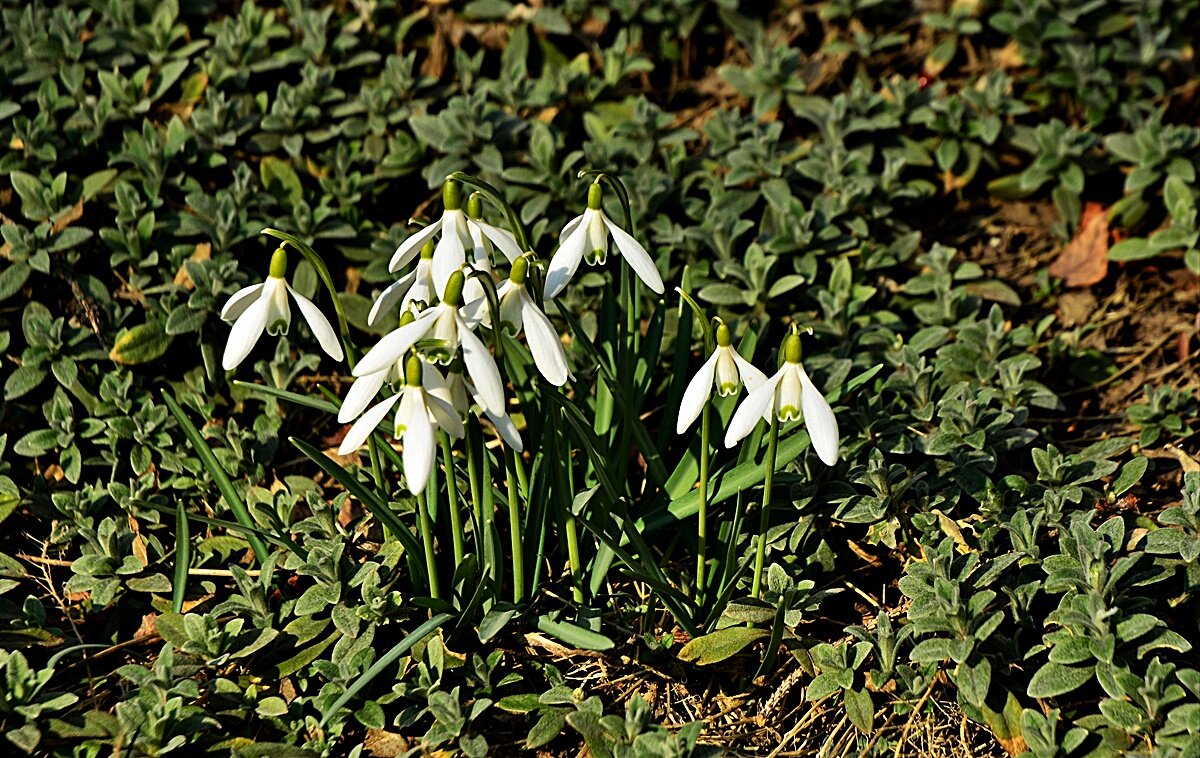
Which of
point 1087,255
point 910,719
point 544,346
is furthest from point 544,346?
point 1087,255

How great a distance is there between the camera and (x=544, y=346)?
1.65 meters

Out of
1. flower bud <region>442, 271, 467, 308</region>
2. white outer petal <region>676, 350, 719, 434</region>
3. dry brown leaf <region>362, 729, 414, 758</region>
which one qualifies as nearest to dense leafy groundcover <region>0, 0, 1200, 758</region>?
dry brown leaf <region>362, 729, 414, 758</region>

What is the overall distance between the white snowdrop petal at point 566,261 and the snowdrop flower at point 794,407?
34 cm

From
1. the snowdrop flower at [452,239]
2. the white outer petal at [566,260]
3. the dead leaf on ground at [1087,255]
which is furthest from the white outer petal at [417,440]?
the dead leaf on ground at [1087,255]

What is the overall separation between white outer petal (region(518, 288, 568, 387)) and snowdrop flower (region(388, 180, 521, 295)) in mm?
126

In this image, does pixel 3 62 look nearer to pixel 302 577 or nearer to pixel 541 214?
pixel 541 214

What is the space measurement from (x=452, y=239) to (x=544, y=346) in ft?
0.74

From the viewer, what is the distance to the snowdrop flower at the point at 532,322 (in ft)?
5.39

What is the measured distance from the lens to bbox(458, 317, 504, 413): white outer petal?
1.56 m

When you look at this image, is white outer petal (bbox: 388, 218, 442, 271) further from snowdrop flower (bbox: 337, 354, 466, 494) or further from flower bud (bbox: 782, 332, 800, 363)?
flower bud (bbox: 782, 332, 800, 363)

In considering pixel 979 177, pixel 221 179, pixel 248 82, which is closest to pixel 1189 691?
pixel 979 177

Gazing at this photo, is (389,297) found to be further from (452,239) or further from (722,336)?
(722,336)

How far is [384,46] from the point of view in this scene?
3.43 metres

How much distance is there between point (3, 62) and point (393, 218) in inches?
42.4
